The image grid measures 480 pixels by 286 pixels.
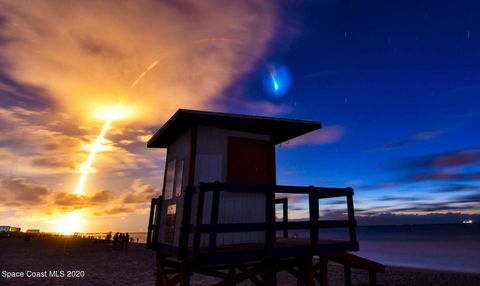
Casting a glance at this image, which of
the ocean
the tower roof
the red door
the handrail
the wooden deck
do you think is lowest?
the ocean

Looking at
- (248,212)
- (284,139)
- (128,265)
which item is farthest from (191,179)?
(128,265)

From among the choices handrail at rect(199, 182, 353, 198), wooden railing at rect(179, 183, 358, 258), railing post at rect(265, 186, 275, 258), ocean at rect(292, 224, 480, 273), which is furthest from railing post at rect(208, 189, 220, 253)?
ocean at rect(292, 224, 480, 273)

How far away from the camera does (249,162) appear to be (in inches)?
338

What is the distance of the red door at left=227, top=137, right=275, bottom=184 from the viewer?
8.32m

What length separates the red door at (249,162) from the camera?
832cm

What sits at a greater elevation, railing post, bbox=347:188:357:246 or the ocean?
railing post, bbox=347:188:357:246

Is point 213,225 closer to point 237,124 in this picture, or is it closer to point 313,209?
point 313,209

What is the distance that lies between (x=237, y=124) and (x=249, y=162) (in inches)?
45.2

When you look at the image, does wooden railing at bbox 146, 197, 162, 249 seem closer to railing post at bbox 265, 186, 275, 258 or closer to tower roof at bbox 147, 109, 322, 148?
tower roof at bbox 147, 109, 322, 148

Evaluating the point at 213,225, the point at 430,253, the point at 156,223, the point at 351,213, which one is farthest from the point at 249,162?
the point at 430,253

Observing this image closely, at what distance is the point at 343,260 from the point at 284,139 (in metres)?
4.27

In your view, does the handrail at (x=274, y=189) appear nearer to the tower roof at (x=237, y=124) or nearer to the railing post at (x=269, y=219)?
the railing post at (x=269, y=219)

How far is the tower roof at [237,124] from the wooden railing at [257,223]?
2292mm

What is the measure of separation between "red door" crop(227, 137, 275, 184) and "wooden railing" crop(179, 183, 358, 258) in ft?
5.07
